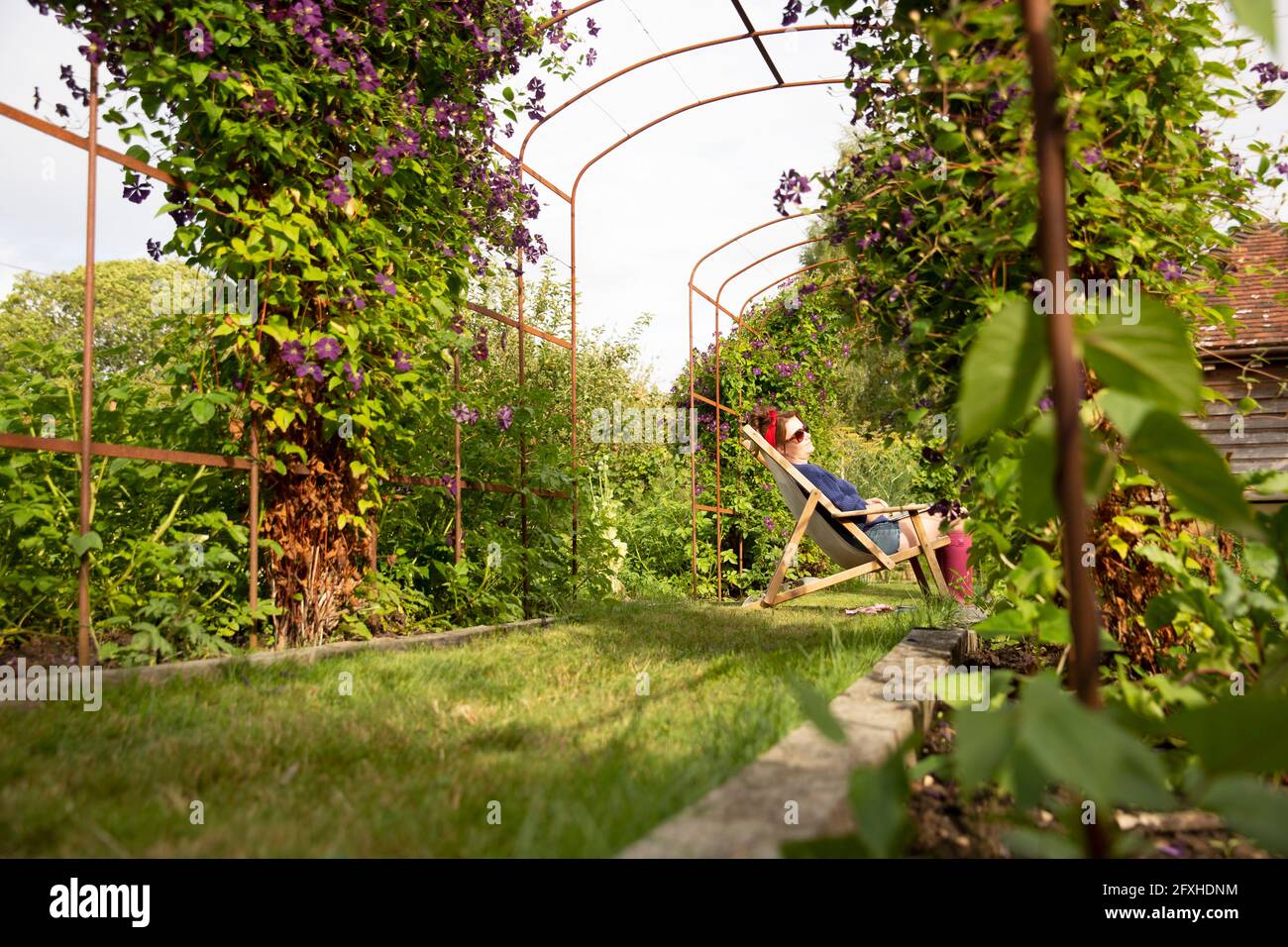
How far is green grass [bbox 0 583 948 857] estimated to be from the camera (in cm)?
128

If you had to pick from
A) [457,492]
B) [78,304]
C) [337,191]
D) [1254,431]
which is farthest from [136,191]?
[78,304]

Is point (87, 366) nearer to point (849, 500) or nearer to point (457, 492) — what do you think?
point (457, 492)

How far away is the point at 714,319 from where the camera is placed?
27.2ft

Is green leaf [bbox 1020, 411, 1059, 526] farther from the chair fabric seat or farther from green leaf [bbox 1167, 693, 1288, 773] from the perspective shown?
the chair fabric seat

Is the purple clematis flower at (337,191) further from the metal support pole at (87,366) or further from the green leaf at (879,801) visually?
the green leaf at (879,801)

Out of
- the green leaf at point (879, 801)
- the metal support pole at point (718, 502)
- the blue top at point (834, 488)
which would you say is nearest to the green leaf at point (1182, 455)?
the green leaf at point (879, 801)

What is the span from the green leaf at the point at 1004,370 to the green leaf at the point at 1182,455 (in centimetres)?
7

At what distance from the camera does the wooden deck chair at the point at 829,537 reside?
621cm

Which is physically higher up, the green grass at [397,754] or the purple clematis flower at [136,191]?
the purple clematis flower at [136,191]

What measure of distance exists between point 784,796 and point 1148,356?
0.84 metres

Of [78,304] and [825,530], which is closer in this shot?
[825,530]

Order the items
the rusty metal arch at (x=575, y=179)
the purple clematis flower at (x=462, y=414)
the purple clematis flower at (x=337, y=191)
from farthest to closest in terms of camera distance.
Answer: the rusty metal arch at (x=575, y=179) → the purple clematis flower at (x=462, y=414) → the purple clematis flower at (x=337, y=191)

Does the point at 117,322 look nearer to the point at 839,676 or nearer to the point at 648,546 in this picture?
the point at 648,546

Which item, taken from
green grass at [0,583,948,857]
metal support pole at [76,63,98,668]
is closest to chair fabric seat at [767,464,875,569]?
green grass at [0,583,948,857]
